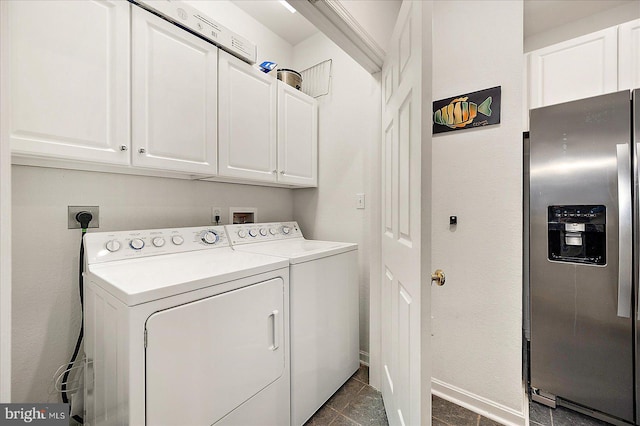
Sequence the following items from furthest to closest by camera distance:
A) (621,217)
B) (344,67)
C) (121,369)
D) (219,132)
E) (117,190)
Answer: (344,67)
(219,132)
(117,190)
(621,217)
(121,369)

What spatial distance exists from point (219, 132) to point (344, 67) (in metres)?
1.25

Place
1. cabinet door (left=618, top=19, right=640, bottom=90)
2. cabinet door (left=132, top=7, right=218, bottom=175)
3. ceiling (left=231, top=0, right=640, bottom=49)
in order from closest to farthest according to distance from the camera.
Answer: cabinet door (left=132, top=7, right=218, bottom=175) → cabinet door (left=618, top=19, right=640, bottom=90) → ceiling (left=231, top=0, right=640, bottom=49)

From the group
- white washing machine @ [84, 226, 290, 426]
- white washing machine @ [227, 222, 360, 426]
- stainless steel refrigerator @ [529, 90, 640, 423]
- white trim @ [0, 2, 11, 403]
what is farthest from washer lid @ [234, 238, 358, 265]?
stainless steel refrigerator @ [529, 90, 640, 423]

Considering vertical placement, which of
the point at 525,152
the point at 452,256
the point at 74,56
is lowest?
the point at 452,256

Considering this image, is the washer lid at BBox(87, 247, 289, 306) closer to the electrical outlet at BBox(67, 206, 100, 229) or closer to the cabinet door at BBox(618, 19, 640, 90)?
the electrical outlet at BBox(67, 206, 100, 229)

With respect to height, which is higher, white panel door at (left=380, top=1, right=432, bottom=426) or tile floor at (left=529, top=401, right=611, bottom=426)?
white panel door at (left=380, top=1, right=432, bottom=426)

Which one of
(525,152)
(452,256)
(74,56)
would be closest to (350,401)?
(452,256)

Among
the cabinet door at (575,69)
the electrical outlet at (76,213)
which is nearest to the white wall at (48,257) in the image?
the electrical outlet at (76,213)

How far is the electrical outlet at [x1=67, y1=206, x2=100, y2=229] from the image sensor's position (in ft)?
4.29

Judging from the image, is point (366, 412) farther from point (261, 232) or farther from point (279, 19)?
point (279, 19)

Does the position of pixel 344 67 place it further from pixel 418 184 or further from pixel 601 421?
pixel 601 421

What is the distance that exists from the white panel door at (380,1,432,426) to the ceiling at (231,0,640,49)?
121cm

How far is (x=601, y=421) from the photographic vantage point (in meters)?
1.47

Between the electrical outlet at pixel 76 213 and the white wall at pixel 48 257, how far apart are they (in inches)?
0.7
